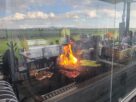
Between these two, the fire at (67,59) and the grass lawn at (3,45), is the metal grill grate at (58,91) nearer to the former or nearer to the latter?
the fire at (67,59)

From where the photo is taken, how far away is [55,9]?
85.9 inches

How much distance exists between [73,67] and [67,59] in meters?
0.16

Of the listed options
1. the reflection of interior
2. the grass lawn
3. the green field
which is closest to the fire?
the reflection of interior

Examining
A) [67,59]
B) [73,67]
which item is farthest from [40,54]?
[73,67]

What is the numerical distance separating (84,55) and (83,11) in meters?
0.53

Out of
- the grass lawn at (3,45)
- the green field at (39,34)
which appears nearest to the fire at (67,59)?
the green field at (39,34)

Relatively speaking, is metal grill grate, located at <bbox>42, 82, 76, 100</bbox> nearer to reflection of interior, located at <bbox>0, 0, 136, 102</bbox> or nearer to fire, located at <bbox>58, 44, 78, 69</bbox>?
reflection of interior, located at <bbox>0, 0, 136, 102</bbox>

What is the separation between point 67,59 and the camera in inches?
92.3

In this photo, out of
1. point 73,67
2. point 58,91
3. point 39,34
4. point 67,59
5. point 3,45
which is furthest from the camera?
point 73,67

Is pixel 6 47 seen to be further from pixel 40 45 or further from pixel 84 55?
pixel 84 55

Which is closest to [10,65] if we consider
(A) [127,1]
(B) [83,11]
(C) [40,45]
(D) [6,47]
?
(D) [6,47]

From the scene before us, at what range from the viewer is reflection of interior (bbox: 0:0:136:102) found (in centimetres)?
196

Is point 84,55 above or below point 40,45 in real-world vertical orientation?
below

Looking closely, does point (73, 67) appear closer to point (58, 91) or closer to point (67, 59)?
point (67, 59)
